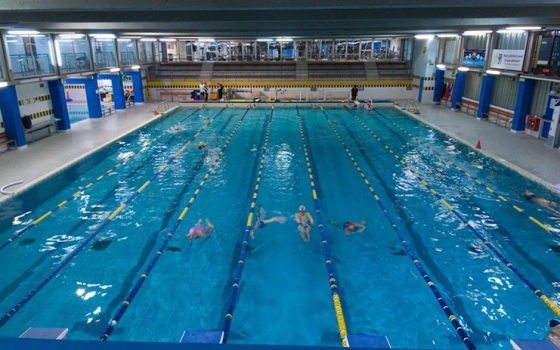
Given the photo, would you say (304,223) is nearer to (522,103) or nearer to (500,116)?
(522,103)

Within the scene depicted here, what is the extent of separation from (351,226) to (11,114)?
11.8 meters

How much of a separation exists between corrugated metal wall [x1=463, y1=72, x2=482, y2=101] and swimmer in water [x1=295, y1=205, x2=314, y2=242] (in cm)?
1563

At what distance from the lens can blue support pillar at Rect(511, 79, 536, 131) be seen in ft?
46.6

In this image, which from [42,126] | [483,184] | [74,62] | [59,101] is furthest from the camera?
[74,62]

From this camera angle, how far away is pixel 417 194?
9141mm

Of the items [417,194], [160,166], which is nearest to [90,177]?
[160,166]

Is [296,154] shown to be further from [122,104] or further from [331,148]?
[122,104]

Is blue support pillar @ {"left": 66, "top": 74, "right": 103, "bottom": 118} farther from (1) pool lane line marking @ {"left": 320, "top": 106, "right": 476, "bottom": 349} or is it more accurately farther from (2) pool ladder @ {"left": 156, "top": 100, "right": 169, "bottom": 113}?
(1) pool lane line marking @ {"left": 320, "top": 106, "right": 476, "bottom": 349}

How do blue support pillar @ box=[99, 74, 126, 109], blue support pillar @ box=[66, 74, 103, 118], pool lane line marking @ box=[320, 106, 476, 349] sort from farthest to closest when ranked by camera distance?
blue support pillar @ box=[99, 74, 126, 109] < blue support pillar @ box=[66, 74, 103, 118] < pool lane line marking @ box=[320, 106, 476, 349]

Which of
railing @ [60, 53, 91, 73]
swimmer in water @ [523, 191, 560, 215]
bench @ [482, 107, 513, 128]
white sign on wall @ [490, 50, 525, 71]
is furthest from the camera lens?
bench @ [482, 107, 513, 128]

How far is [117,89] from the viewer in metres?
20.5

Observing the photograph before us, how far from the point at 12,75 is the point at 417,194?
42.8 ft

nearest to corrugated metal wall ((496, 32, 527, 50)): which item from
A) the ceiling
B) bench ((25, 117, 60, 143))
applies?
the ceiling

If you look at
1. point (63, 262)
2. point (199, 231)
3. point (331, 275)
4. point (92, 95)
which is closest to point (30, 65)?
point (92, 95)
